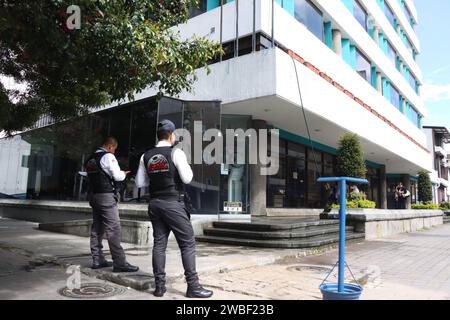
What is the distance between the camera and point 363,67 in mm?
22141

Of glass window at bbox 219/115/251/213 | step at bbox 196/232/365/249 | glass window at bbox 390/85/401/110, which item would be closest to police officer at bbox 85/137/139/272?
step at bbox 196/232/365/249

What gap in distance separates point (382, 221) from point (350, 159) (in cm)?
232

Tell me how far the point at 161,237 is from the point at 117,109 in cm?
994

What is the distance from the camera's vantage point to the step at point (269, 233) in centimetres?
889

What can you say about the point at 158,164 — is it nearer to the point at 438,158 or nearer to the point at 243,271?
the point at 243,271

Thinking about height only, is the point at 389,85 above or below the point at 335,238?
above

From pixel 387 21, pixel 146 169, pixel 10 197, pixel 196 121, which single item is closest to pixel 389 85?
pixel 387 21

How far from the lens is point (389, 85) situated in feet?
88.8

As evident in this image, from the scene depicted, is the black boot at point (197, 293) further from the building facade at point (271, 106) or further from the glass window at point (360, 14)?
the glass window at point (360, 14)

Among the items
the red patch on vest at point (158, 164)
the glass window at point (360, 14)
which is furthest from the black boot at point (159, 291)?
the glass window at point (360, 14)

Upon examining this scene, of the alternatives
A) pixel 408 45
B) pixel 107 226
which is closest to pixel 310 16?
pixel 107 226

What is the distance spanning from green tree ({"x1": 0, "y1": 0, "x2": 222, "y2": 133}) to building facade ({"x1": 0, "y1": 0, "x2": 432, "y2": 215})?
446 cm

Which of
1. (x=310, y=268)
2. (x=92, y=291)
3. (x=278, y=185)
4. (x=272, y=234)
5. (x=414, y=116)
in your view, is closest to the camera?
(x=92, y=291)

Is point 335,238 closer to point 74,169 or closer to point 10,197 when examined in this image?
point 74,169
